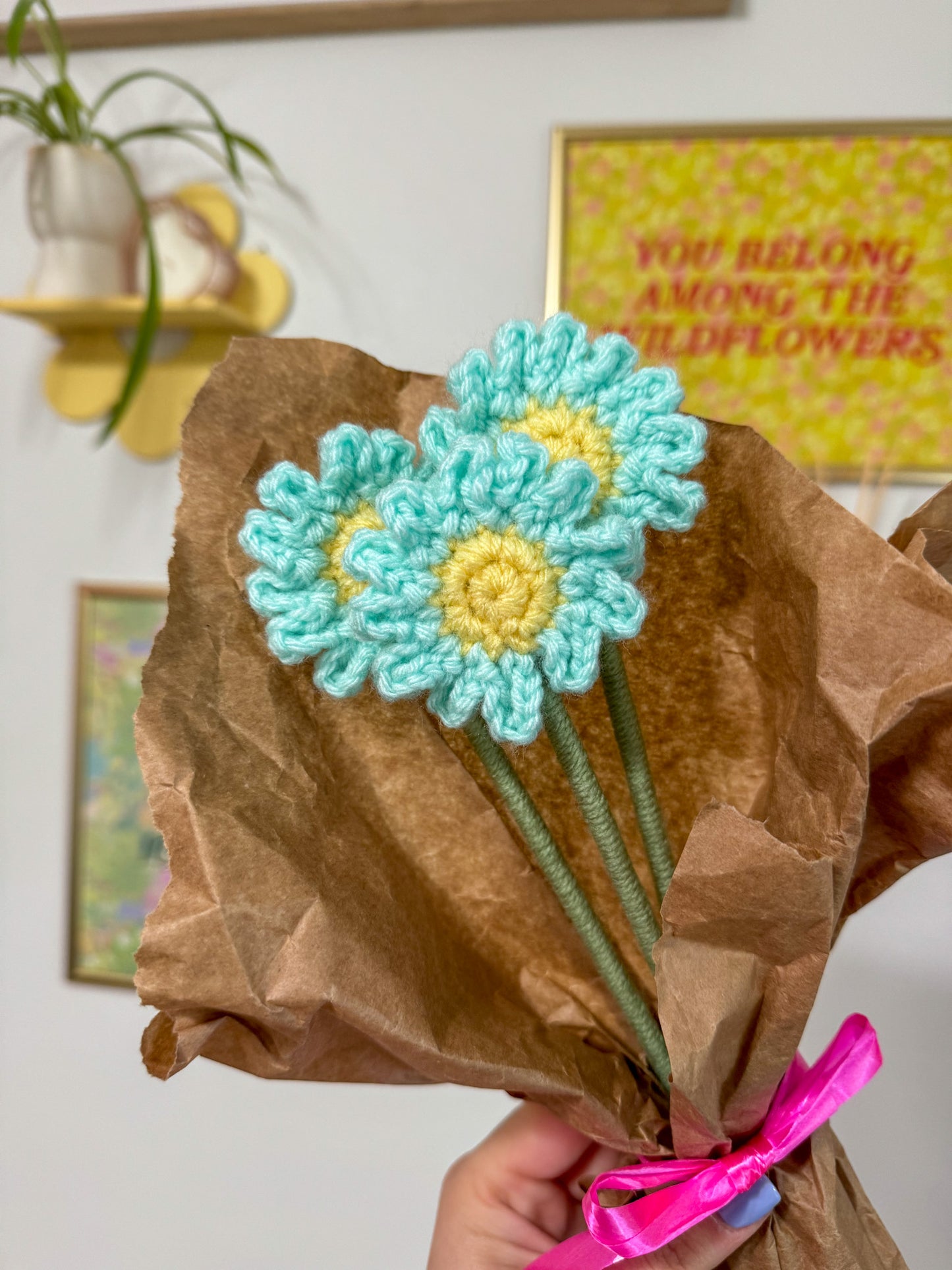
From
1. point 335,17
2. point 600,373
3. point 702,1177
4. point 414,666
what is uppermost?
point 335,17

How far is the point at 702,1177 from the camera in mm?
376

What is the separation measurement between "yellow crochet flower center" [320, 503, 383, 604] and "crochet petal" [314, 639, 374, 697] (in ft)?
0.06

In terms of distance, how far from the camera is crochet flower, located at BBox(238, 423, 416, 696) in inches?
11.2

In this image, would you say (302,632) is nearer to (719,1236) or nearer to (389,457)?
(389,457)

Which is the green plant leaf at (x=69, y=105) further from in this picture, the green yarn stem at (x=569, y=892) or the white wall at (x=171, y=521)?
the green yarn stem at (x=569, y=892)

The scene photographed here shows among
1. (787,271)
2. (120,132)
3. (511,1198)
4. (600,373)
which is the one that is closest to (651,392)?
(600,373)

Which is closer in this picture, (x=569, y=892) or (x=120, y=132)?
(x=569, y=892)

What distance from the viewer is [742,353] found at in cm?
89

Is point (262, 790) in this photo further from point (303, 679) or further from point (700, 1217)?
point (700, 1217)

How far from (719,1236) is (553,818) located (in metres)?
0.22

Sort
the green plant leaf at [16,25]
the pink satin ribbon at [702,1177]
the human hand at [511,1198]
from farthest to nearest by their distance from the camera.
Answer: the green plant leaf at [16,25]
the human hand at [511,1198]
the pink satin ribbon at [702,1177]

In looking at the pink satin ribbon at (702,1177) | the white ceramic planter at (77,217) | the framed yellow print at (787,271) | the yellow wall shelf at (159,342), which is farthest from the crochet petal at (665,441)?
the white ceramic planter at (77,217)

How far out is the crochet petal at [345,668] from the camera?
0.95 ft

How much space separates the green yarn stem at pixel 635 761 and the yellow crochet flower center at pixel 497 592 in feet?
0.14
